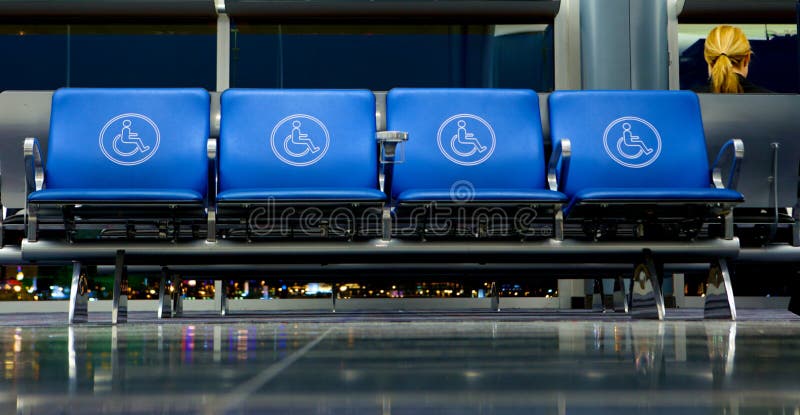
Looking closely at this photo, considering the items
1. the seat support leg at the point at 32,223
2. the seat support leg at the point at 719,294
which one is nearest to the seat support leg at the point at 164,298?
the seat support leg at the point at 32,223

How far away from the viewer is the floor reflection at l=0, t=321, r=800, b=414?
26.3 inches

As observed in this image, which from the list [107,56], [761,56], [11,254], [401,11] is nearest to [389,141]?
[11,254]

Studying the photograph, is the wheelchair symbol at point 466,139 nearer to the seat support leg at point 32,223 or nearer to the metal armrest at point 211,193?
the metal armrest at point 211,193

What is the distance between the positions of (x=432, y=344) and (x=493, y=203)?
1760mm

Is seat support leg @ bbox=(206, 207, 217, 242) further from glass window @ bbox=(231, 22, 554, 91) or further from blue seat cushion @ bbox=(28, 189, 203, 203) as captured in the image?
glass window @ bbox=(231, 22, 554, 91)

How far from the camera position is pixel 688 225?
3.67 m

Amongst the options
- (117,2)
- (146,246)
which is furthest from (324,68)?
(146,246)

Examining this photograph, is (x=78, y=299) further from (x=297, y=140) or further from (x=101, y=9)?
(x=101, y=9)

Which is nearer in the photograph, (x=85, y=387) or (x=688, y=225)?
(x=85, y=387)

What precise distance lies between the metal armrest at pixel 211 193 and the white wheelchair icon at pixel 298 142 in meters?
0.34

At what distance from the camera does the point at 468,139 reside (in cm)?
383

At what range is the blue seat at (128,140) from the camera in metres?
3.67

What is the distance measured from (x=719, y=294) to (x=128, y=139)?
2381mm

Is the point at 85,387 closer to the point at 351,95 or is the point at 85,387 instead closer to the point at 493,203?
the point at 493,203
